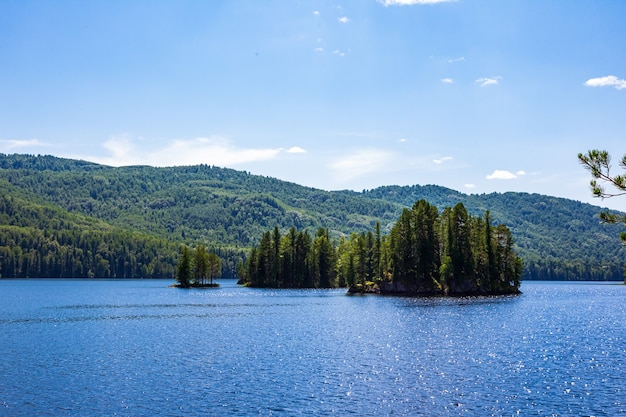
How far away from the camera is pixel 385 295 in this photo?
163 metres

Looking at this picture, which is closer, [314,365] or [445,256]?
[314,365]

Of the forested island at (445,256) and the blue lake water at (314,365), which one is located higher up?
the forested island at (445,256)

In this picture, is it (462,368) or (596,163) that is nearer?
(596,163)

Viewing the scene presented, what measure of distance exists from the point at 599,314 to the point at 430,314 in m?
38.2

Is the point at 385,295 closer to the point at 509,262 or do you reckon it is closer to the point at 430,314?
the point at 509,262

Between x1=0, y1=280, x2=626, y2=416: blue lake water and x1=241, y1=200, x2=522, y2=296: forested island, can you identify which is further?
x1=241, y1=200, x2=522, y2=296: forested island

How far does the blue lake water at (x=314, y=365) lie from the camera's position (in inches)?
1603

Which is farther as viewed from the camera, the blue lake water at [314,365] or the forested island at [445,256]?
the forested island at [445,256]

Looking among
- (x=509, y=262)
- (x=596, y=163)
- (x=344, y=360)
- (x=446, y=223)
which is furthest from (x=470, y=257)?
(x=596, y=163)

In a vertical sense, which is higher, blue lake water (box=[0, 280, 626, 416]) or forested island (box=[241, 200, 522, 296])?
forested island (box=[241, 200, 522, 296])

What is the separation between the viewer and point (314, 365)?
5544 centimetres

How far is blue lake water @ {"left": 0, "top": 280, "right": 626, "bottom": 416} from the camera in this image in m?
40.7

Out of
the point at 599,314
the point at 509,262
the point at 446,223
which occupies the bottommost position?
the point at 599,314

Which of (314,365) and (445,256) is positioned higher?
(445,256)
